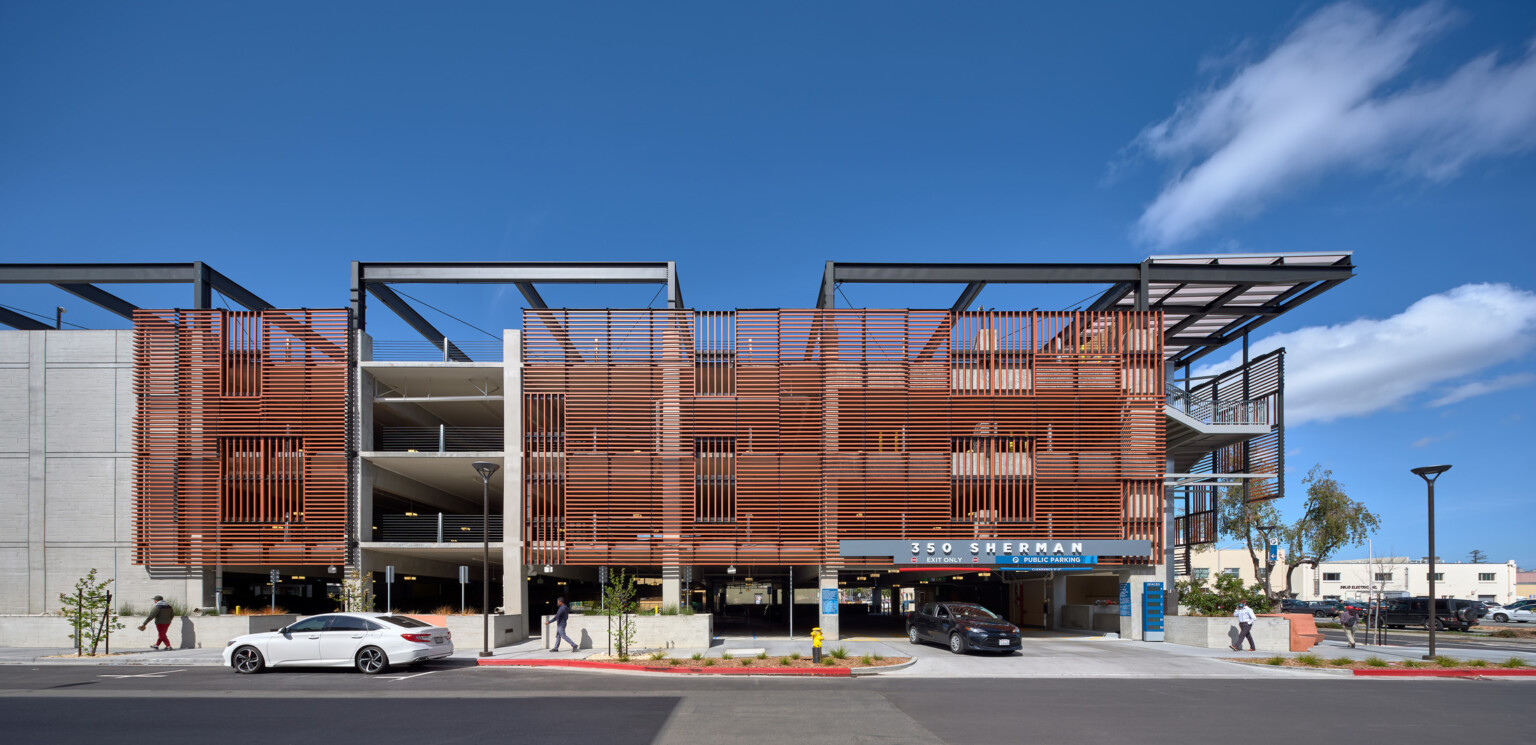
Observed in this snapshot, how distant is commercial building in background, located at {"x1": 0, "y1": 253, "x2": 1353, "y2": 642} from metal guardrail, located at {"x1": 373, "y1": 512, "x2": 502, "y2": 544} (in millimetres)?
131

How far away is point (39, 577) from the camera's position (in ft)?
102

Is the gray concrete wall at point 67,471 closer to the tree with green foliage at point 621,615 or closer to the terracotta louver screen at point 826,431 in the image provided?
the terracotta louver screen at point 826,431

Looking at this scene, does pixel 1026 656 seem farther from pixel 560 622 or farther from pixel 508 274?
pixel 508 274

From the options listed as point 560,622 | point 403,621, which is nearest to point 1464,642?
point 560,622

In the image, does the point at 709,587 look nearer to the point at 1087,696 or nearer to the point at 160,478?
the point at 160,478

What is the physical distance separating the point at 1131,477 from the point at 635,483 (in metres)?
17.5

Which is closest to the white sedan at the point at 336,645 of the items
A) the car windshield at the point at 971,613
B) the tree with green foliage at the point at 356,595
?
the tree with green foliage at the point at 356,595

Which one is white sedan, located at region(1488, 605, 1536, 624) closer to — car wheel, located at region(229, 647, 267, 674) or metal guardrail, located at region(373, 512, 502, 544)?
metal guardrail, located at region(373, 512, 502, 544)

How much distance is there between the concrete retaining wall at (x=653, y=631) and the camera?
26547mm

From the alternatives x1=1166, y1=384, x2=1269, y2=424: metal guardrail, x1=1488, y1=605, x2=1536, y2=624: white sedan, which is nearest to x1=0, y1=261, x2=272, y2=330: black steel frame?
x1=1166, y1=384, x2=1269, y2=424: metal guardrail

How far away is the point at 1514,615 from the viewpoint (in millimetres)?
50469

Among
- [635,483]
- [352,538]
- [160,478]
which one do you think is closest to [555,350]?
[635,483]

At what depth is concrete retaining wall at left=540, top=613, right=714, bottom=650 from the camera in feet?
87.1

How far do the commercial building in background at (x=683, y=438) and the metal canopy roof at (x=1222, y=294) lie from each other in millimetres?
180
